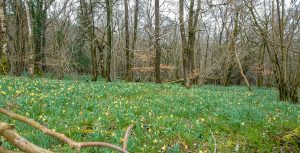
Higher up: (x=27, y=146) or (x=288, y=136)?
(x=27, y=146)

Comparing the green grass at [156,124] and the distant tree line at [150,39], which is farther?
the distant tree line at [150,39]

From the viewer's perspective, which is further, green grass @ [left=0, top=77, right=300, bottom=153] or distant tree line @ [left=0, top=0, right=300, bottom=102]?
distant tree line @ [left=0, top=0, right=300, bottom=102]

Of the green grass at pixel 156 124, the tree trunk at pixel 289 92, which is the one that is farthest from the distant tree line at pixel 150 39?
the green grass at pixel 156 124

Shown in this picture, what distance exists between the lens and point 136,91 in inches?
450

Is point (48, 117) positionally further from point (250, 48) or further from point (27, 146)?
point (250, 48)

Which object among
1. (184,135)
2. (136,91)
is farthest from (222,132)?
(136,91)

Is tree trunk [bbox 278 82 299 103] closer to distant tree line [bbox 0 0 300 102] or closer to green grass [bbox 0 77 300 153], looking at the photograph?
distant tree line [bbox 0 0 300 102]

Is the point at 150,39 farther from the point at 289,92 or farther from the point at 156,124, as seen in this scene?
the point at 289,92

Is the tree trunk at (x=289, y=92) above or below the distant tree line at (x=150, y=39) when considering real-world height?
below

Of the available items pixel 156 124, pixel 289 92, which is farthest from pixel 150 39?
pixel 289 92

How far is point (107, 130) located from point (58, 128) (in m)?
0.99

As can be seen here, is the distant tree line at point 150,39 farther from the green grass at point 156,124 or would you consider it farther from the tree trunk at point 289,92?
the green grass at point 156,124

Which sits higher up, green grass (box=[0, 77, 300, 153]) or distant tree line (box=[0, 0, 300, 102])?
distant tree line (box=[0, 0, 300, 102])

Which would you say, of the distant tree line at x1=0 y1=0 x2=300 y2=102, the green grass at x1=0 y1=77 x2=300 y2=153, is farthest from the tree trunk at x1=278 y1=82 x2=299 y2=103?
the green grass at x1=0 y1=77 x2=300 y2=153
